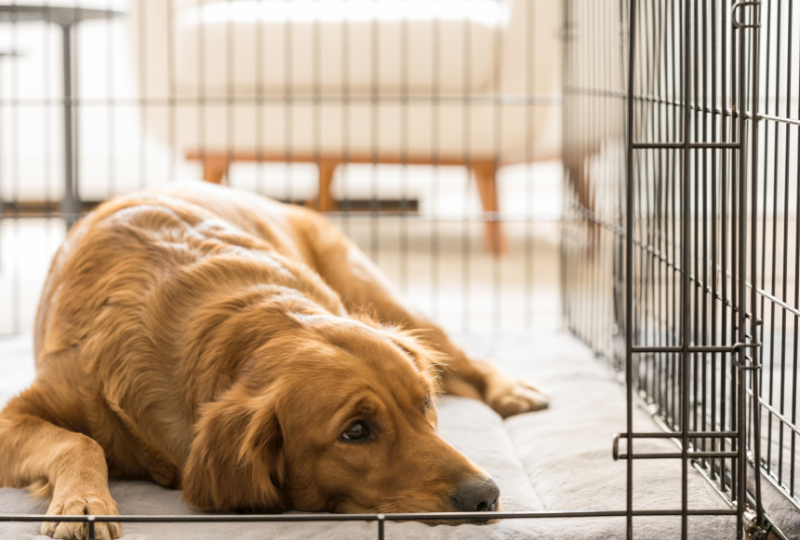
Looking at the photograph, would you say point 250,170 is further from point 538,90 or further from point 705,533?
point 705,533

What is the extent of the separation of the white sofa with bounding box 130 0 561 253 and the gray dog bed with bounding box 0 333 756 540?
2.10 metres

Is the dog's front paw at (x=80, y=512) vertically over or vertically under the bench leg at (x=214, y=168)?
under

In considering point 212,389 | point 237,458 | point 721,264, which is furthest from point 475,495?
point 721,264

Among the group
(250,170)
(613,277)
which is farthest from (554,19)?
(250,170)

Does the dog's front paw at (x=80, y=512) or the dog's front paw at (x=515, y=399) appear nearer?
the dog's front paw at (x=80, y=512)

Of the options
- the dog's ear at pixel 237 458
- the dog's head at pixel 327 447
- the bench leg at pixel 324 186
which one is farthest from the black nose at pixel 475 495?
the bench leg at pixel 324 186

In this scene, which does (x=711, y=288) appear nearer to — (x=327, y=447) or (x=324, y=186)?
(x=327, y=447)

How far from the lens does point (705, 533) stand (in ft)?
5.39

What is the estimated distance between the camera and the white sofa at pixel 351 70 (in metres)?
4.62

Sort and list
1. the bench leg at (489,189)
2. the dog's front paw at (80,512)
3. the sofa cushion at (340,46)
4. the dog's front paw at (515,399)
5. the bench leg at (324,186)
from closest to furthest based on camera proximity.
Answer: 1. the dog's front paw at (80,512)
2. the dog's front paw at (515,399)
3. the sofa cushion at (340,46)
4. the bench leg at (489,189)
5. the bench leg at (324,186)

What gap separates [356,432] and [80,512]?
1.68 feet

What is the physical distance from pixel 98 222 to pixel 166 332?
1.46 feet

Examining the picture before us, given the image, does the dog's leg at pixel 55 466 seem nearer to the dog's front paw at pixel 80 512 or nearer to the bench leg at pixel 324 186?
the dog's front paw at pixel 80 512

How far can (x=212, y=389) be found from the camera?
5.69 feet
